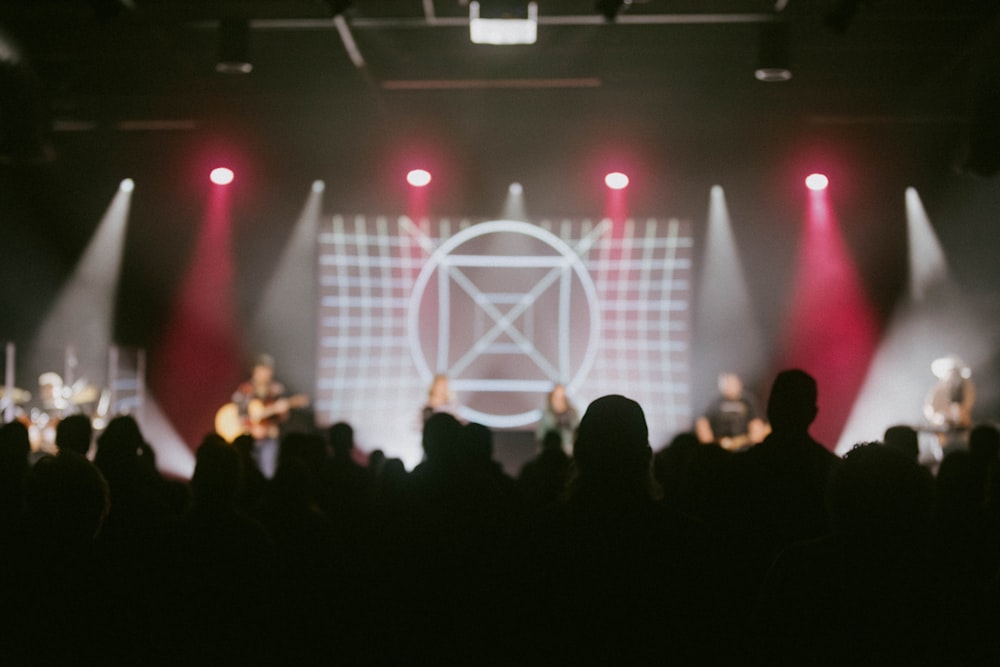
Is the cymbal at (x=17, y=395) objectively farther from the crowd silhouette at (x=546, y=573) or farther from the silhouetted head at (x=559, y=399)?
the crowd silhouette at (x=546, y=573)

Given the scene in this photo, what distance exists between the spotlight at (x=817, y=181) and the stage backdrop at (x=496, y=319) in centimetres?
145

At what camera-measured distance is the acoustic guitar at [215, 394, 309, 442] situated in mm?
10555

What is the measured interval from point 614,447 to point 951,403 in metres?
9.37

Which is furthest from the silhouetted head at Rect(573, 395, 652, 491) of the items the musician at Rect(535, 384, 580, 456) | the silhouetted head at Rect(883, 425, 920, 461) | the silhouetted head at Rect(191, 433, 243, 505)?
the musician at Rect(535, 384, 580, 456)

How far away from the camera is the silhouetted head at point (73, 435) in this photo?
14.0 ft

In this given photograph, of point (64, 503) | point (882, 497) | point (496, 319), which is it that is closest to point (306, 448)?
point (64, 503)

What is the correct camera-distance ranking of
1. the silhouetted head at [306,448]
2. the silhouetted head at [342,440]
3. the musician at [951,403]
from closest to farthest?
the silhouetted head at [306,448]
the silhouetted head at [342,440]
the musician at [951,403]

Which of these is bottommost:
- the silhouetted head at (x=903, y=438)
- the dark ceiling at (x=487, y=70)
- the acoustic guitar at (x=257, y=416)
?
the acoustic guitar at (x=257, y=416)

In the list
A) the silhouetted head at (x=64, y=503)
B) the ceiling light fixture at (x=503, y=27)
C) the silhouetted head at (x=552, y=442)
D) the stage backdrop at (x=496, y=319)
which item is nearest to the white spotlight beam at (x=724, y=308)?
the stage backdrop at (x=496, y=319)

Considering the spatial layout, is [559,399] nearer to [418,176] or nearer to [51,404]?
[418,176]

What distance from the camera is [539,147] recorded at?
11.4 meters

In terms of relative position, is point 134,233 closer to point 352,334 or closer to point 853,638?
point 352,334

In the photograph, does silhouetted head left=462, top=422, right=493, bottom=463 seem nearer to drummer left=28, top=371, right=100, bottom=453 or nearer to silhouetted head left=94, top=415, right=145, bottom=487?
silhouetted head left=94, top=415, right=145, bottom=487

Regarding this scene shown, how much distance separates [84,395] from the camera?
10508mm
